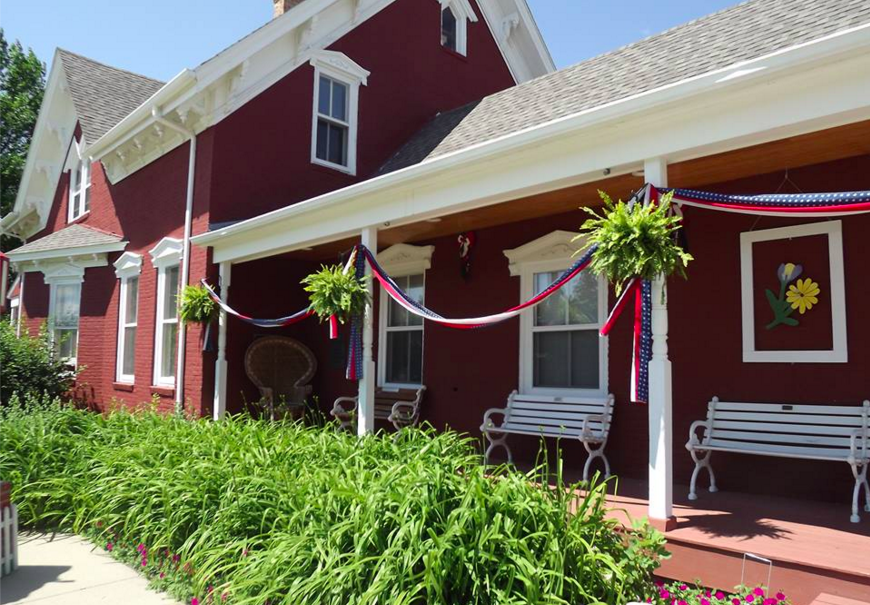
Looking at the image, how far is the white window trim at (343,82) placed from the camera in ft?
36.5

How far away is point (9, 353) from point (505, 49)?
36.0 ft

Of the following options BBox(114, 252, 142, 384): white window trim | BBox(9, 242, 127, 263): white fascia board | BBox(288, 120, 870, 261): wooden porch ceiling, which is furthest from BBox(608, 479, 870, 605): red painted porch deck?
BBox(9, 242, 127, 263): white fascia board

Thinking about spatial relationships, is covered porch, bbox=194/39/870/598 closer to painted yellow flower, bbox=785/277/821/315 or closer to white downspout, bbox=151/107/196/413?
painted yellow flower, bbox=785/277/821/315

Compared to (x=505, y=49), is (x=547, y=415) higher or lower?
lower

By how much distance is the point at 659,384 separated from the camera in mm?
4613

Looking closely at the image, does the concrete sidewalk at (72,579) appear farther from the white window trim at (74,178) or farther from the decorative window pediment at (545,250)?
the white window trim at (74,178)

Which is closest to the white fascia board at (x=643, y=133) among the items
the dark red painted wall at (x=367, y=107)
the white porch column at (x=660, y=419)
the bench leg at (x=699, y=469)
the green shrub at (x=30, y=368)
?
the white porch column at (x=660, y=419)

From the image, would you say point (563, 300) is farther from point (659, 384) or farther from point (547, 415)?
point (659, 384)

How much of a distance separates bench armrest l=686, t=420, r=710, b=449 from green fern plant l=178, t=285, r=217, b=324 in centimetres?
637

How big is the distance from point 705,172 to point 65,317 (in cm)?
1271

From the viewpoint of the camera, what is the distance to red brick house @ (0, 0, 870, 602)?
465cm

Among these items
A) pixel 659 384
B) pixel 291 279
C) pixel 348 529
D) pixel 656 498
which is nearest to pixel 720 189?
pixel 659 384

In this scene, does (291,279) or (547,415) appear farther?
(291,279)

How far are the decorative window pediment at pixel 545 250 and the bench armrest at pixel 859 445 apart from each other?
313cm
